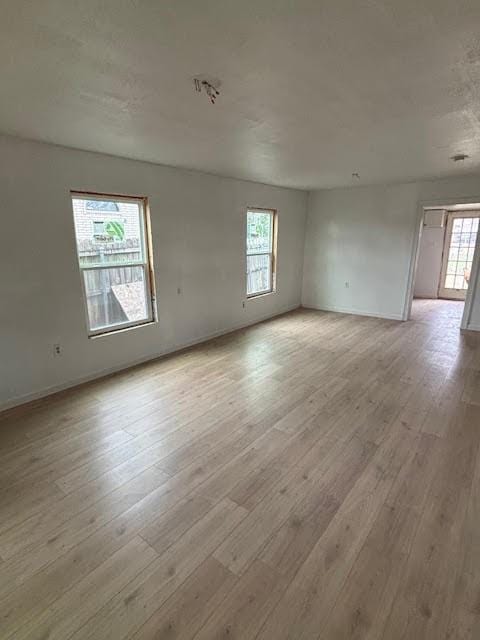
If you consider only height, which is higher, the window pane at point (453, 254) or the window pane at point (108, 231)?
the window pane at point (108, 231)

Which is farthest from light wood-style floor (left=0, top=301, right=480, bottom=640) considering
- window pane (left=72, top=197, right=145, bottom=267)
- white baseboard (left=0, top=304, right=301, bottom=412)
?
window pane (left=72, top=197, right=145, bottom=267)

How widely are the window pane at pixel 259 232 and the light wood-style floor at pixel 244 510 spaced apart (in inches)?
118

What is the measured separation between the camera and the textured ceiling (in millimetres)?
1262

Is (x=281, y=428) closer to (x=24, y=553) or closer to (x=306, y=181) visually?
(x=24, y=553)

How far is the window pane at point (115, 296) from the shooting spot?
369cm

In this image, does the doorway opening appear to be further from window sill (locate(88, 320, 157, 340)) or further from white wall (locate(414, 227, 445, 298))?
window sill (locate(88, 320, 157, 340))

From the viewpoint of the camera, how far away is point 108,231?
3.74m

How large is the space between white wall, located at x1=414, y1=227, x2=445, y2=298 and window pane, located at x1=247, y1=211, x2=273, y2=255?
14.1 feet

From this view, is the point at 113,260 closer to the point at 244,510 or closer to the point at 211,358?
the point at 211,358

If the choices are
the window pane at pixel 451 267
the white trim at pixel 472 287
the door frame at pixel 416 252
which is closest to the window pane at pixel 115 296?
the door frame at pixel 416 252

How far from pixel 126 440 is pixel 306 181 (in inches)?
189

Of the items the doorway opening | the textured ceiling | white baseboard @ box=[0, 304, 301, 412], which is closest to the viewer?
the textured ceiling

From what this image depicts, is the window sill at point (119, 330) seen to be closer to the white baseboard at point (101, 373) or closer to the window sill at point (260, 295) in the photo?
the white baseboard at point (101, 373)

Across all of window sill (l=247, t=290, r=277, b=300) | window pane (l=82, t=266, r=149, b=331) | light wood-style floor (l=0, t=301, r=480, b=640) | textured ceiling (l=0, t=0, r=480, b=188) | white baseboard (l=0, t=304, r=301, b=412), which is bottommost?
light wood-style floor (l=0, t=301, r=480, b=640)
